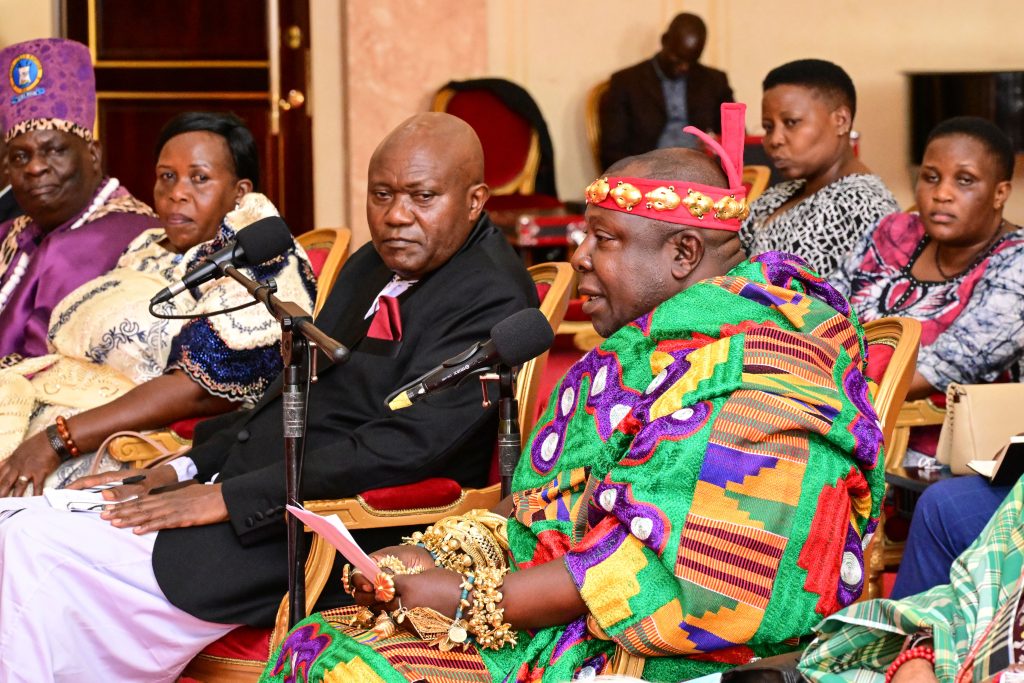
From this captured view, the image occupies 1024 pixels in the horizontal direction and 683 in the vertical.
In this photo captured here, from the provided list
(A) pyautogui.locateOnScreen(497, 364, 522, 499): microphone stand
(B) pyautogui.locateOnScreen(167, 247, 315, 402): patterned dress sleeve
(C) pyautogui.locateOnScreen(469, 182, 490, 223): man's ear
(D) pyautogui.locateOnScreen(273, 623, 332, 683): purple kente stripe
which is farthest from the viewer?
(B) pyautogui.locateOnScreen(167, 247, 315, 402): patterned dress sleeve

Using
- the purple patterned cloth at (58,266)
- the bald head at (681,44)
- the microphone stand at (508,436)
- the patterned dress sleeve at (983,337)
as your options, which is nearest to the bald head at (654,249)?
→ the microphone stand at (508,436)

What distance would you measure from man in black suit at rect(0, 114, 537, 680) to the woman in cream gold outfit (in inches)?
18.7

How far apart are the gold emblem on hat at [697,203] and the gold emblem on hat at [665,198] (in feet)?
0.04

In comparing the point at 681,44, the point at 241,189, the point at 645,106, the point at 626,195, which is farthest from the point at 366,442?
the point at 681,44

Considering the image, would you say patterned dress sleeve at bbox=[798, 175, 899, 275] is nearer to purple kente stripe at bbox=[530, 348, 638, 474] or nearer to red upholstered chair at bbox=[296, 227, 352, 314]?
red upholstered chair at bbox=[296, 227, 352, 314]

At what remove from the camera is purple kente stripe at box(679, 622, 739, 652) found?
2.01m

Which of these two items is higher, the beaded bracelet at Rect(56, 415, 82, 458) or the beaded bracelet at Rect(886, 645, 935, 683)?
the beaded bracelet at Rect(886, 645, 935, 683)

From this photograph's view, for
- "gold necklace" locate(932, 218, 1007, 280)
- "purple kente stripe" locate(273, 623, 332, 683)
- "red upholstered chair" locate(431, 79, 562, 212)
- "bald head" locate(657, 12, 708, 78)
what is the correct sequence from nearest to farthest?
"purple kente stripe" locate(273, 623, 332, 683)
"gold necklace" locate(932, 218, 1007, 280)
"red upholstered chair" locate(431, 79, 562, 212)
"bald head" locate(657, 12, 708, 78)

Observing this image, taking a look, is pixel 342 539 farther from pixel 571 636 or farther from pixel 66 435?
pixel 66 435

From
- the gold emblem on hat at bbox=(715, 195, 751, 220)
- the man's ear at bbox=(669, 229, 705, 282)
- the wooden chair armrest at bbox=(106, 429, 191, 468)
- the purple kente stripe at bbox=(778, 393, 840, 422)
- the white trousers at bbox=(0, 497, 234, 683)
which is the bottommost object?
the white trousers at bbox=(0, 497, 234, 683)

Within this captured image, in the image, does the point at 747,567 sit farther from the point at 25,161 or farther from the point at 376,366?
the point at 25,161

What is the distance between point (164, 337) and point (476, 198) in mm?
1094

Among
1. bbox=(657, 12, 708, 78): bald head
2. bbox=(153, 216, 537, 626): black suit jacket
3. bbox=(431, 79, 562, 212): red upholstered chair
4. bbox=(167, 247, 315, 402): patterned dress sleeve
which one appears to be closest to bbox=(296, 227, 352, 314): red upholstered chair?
bbox=(167, 247, 315, 402): patterned dress sleeve

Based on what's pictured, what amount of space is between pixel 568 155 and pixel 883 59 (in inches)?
93.0
